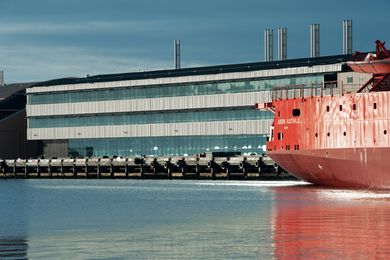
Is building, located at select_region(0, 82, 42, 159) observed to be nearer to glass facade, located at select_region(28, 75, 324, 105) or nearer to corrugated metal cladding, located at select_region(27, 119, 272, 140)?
corrugated metal cladding, located at select_region(27, 119, 272, 140)

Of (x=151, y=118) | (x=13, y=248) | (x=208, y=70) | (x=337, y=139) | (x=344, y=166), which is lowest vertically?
(x=13, y=248)

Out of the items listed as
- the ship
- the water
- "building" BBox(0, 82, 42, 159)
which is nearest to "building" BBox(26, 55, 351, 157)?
"building" BBox(0, 82, 42, 159)

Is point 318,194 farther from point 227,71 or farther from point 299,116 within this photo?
point 227,71

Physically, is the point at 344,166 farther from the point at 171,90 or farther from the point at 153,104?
the point at 153,104

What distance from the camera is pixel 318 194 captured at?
7631 centimetres

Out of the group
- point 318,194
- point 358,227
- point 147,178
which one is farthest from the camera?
point 147,178

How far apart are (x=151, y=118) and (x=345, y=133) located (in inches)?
2522

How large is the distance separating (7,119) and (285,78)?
4391cm

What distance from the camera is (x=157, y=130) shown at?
142 m

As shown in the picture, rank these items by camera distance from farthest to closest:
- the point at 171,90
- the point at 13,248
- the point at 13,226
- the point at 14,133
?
the point at 14,133
the point at 171,90
the point at 13,226
the point at 13,248

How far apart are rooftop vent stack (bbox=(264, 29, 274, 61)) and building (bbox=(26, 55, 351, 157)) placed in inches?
441

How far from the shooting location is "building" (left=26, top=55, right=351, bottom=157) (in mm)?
131750

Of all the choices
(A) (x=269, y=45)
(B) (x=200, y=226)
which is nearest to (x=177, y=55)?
(A) (x=269, y=45)

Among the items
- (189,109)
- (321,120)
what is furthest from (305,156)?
(189,109)
